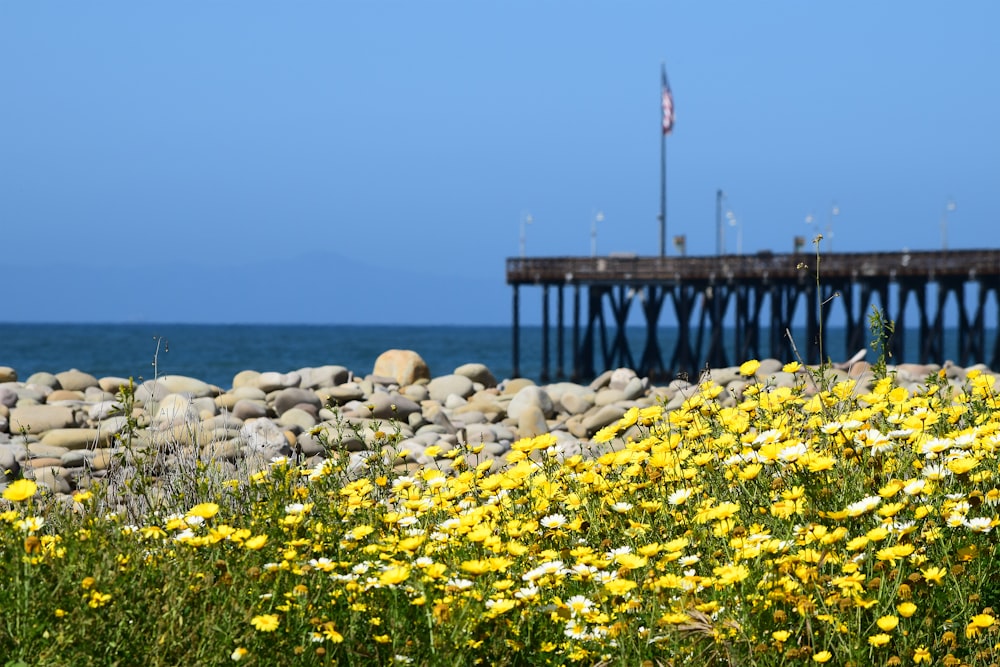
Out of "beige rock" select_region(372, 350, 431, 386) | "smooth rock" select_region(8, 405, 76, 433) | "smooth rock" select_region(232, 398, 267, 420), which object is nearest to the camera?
"smooth rock" select_region(8, 405, 76, 433)

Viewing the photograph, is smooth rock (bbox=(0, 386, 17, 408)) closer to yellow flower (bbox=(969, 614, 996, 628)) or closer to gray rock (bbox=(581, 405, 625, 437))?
gray rock (bbox=(581, 405, 625, 437))

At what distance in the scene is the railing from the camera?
3300 centimetres

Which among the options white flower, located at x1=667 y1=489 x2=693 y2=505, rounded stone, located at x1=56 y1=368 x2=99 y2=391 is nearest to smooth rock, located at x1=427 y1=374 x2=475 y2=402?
rounded stone, located at x1=56 y1=368 x2=99 y2=391

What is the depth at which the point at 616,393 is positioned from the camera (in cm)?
1397

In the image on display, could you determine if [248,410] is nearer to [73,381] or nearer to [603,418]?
Answer: [73,381]

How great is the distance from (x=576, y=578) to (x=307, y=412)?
27.8 feet

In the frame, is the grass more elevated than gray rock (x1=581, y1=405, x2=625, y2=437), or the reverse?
the grass

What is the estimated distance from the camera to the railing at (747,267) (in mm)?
33000

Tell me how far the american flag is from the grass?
3869 centimetres

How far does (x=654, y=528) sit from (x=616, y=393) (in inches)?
390

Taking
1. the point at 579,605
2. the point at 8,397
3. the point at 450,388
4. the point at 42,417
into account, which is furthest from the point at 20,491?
the point at 450,388

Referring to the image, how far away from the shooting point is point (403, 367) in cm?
1609

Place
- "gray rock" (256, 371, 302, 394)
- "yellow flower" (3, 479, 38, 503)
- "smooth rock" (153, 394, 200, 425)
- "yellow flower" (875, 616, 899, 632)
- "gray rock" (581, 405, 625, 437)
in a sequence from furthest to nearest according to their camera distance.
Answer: "gray rock" (256, 371, 302, 394)
"gray rock" (581, 405, 625, 437)
"smooth rock" (153, 394, 200, 425)
"yellow flower" (3, 479, 38, 503)
"yellow flower" (875, 616, 899, 632)

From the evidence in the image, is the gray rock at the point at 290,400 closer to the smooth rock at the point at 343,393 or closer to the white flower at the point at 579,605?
the smooth rock at the point at 343,393
